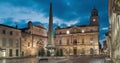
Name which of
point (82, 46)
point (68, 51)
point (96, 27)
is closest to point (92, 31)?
point (96, 27)

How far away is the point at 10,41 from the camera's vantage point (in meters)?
49.0

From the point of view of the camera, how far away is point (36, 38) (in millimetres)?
64750

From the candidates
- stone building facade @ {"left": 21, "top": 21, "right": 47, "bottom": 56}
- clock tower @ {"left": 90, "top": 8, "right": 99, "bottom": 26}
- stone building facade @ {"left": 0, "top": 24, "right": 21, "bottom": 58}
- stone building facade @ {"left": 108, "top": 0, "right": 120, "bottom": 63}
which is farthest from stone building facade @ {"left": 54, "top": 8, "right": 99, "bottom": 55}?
stone building facade @ {"left": 108, "top": 0, "right": 120, "bottom": 63}

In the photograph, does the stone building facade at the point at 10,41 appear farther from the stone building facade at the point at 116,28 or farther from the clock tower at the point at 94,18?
the stone building facade at the point at 116,28

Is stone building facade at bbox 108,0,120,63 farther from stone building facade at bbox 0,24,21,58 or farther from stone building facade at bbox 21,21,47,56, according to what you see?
stone building facade at bbox 21,21,47,56

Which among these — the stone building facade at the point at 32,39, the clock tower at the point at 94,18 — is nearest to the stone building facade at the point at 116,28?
the stone building facade at the point at 32,39

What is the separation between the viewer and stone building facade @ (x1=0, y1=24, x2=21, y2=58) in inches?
1802

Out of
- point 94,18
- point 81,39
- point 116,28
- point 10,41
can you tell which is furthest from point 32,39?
point 116,28

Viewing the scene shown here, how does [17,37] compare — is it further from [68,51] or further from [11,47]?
[68,51]

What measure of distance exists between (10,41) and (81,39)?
30.7 metres

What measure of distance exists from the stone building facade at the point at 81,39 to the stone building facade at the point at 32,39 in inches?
299

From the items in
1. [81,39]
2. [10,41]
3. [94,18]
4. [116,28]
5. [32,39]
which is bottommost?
[10,41]

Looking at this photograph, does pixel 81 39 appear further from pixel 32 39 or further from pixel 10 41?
pixel 10 41

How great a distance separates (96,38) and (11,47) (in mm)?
33442
